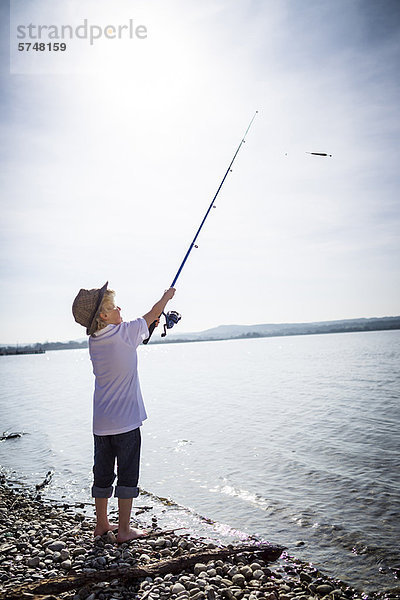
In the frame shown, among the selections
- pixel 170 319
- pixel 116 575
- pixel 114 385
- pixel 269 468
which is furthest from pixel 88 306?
pixel 269 468

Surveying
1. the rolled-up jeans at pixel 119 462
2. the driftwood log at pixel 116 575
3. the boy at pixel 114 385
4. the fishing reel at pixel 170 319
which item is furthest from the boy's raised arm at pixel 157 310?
the driftwood log at pixel 116 575

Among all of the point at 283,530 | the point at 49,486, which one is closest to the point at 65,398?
the point at 49,486

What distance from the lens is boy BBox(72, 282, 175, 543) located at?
13.5ft

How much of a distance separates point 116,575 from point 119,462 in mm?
999

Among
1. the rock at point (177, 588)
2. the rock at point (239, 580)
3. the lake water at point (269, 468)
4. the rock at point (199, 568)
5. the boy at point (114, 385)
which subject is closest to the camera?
the rock at point (177, 588)

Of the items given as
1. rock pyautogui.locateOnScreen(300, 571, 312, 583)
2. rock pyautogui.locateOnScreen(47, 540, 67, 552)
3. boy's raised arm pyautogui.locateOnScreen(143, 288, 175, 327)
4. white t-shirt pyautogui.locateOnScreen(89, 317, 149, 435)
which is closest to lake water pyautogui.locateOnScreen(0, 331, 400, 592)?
rock pyautogui.locateOnScreen(300, 571, 312, 583)

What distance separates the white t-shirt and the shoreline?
1253 mm

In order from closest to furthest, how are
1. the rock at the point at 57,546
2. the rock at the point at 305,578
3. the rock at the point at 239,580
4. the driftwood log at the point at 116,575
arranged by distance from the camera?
the driftwood log at the point at 116,575, the rock at the point at 239,580, the rock at the point at 305,578, the rock at the point at 57,546

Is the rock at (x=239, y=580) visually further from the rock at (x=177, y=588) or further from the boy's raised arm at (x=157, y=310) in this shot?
the boy's raised arm at (x=157, y=310)

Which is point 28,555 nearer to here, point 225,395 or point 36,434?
point 36,434

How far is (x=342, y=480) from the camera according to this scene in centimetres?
766

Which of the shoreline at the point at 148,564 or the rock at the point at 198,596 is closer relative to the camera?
the rock at the point at 198,596

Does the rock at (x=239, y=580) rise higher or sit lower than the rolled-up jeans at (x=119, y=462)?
lower

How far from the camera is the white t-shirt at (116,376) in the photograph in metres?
4.14
